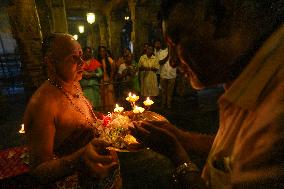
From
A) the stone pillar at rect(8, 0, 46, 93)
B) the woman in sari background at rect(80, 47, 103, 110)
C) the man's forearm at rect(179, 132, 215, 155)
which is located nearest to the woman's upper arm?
the man's forearm at rect(179, 132, 215, 155)

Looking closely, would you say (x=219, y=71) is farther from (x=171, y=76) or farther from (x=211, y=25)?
(x=171, y=76)

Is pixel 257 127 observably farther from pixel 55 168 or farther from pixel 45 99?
pixel 45 99

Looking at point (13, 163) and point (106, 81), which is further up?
point (106, 81)

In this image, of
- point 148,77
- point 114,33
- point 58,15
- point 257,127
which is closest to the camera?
point 257,127

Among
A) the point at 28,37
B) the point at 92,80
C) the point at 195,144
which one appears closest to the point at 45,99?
the point at 195,144

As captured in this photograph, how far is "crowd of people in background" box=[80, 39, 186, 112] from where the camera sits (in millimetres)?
9328

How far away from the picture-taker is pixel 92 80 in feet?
29.3

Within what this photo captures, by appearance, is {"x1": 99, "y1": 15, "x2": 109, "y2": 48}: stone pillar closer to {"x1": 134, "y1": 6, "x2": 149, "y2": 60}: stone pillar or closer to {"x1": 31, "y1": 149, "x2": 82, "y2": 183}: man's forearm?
{"x1": 134, "y1": 6, "x2": 149, "y2": 60}: stone pillar

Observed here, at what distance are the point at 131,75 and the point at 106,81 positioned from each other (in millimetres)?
1464

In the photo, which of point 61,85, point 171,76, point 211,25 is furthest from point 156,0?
point 211,25

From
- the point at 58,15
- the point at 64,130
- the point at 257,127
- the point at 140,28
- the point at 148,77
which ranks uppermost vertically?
the point at 58,15

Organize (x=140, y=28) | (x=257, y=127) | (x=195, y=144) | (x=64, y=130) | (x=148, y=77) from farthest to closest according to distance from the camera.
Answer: (x=140, y=28) < (x=148, y=77) < (x=64, y=130) < (x=195, y=144) < (x=257, y=127)

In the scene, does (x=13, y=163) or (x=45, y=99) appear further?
(x=13, y=163)

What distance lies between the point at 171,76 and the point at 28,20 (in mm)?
6413
